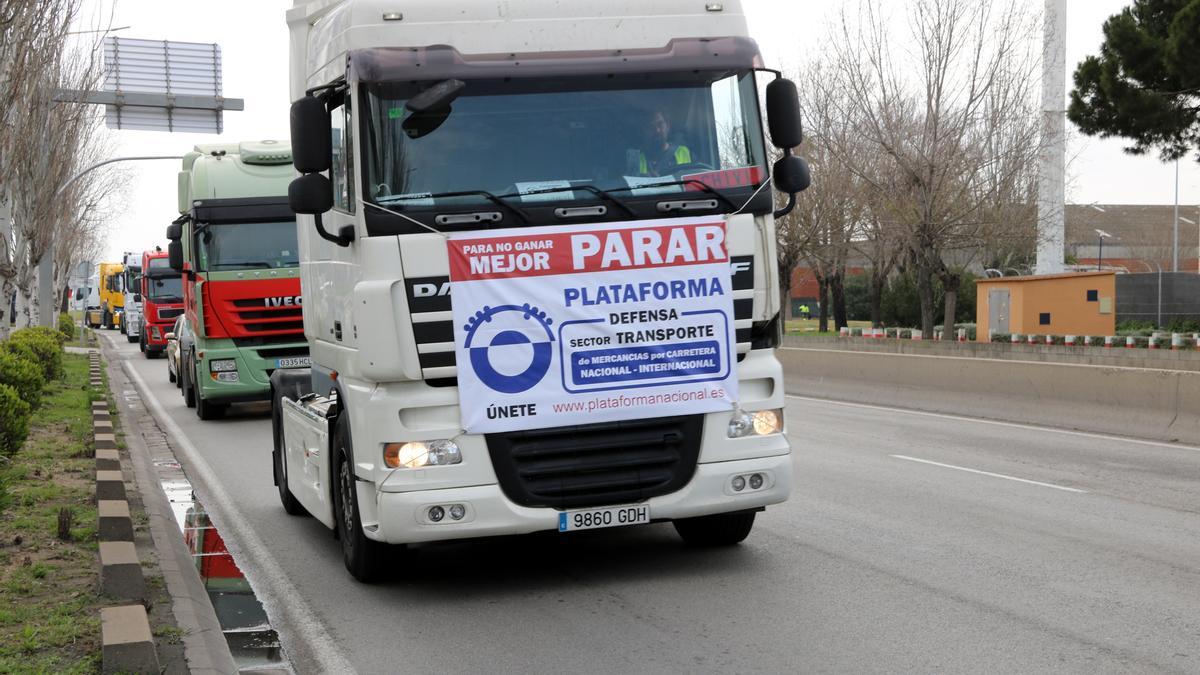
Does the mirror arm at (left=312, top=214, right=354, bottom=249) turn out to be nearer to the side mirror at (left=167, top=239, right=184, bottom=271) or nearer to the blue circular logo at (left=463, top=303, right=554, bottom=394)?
the blue circular logo at (left=463, top=303, right=554, bottom=394)

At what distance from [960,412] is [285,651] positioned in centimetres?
1413

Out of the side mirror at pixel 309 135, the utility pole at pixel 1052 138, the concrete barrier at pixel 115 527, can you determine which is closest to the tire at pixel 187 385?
the concrete barrier at pixel 115 527

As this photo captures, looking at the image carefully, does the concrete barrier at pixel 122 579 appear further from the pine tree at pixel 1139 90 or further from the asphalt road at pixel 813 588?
the pine tree at pixel 1139 90

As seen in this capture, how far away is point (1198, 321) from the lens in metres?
39.2

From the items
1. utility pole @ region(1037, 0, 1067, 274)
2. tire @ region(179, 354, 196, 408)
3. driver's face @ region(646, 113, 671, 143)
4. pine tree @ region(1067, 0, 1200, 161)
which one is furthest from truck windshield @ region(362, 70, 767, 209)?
utility pole @ region(1037, 0, 1067, 274)

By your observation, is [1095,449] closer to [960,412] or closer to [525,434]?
[960,412]

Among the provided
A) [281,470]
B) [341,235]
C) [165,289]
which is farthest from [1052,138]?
[341,235]

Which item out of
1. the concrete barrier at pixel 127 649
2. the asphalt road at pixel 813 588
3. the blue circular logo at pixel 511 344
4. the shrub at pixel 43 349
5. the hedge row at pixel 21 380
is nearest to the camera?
the concrete barrier at pixel 127 649

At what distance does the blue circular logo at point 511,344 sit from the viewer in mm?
7480

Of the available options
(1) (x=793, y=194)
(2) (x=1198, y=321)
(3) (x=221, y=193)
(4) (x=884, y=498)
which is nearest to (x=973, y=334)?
(2) (x=1198, y=321)

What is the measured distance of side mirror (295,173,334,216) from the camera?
7.66 meters

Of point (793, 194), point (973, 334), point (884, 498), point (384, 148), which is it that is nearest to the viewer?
point (384, 148)

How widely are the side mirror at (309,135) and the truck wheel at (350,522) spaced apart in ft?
4.97

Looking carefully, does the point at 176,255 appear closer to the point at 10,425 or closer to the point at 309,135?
the point at 10,425
